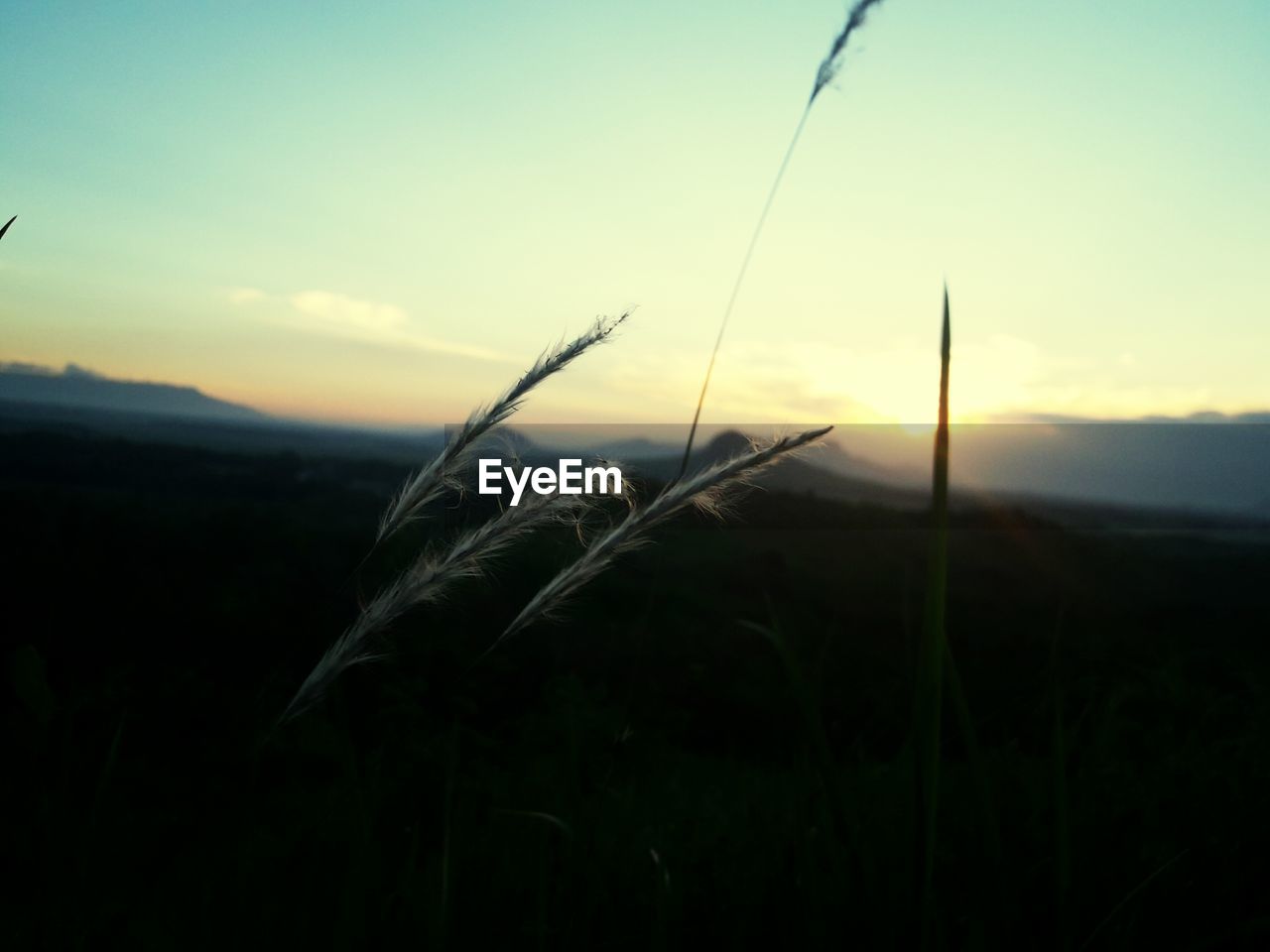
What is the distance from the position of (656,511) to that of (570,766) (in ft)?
0.94

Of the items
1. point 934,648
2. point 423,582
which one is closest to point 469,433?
point 423,582

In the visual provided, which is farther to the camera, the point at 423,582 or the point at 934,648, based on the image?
the point at 423,582

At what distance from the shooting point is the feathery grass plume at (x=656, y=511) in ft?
2.97

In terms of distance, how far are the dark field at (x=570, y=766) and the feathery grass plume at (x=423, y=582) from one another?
5 cm

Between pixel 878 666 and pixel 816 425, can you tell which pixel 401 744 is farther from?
pixel 878 666

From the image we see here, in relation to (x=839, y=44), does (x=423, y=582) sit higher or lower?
lower

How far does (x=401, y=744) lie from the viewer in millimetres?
2359

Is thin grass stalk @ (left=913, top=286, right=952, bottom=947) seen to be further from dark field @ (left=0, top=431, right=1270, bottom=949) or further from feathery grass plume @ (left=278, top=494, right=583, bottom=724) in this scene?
feathery grass plume @ (left=278, top=494, right=583, bottom=724)

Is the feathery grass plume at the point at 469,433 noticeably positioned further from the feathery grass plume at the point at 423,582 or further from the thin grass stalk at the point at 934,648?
the thin grass stalk at the point at 934,648

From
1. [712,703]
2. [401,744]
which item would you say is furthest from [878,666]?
[401,744]

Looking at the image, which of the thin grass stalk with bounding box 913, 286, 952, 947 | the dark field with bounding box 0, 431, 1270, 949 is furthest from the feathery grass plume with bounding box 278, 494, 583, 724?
the thin grass stalk with bounding box 913, 286, 952, 947

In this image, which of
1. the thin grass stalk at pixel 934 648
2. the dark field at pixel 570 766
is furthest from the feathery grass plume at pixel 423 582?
the thin grass stalk at pixel 934 648

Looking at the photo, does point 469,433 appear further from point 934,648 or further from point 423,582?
point 934,648

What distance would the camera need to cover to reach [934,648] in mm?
691
